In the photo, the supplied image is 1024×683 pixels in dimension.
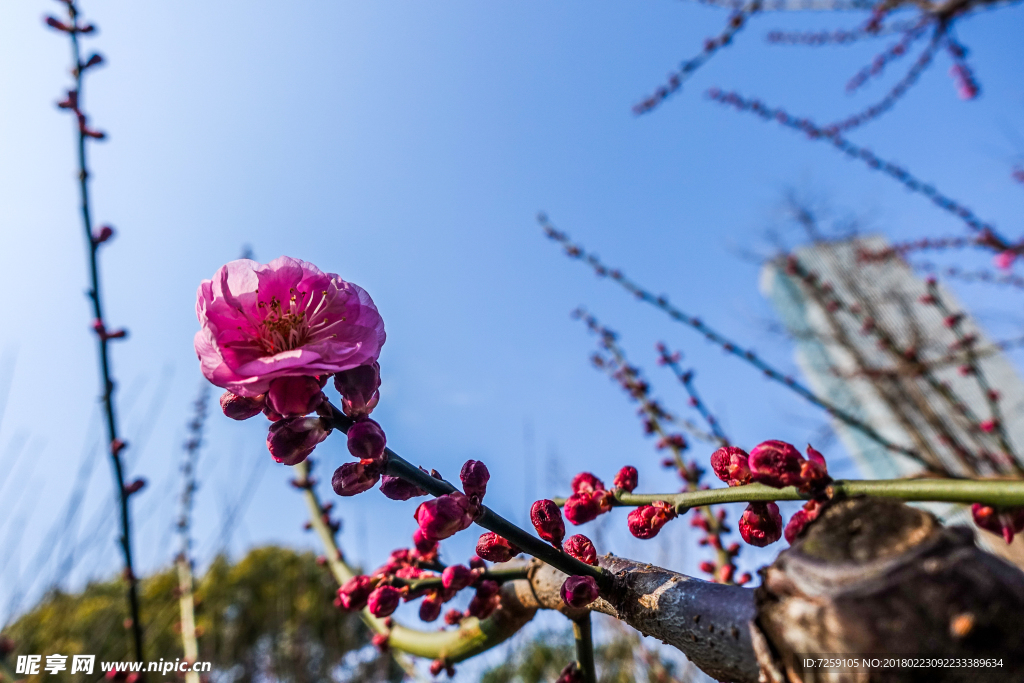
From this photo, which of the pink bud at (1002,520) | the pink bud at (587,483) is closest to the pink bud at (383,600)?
the pink bud at (587,483)

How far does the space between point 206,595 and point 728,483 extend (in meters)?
11.9

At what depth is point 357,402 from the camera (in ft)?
2.59

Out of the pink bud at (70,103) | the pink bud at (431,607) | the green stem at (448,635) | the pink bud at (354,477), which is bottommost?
the green stem at (448,635)

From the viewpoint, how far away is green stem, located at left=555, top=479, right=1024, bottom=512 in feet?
1.98

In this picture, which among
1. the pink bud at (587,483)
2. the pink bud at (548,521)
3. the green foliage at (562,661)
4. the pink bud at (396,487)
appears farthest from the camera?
the green foliage at (562,661)

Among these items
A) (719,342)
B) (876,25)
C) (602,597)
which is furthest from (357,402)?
(876,25)

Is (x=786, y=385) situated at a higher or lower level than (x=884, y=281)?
lower

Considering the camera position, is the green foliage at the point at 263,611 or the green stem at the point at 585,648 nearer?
the green stem at the point at 585,648

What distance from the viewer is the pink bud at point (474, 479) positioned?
82 centimetres

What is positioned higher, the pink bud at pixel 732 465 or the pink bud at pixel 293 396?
the pink bud at pixel 293 396

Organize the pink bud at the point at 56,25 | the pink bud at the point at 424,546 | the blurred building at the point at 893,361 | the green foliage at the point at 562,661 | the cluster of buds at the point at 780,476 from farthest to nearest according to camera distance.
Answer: the green foliage at the point at 562,661, the blurred building at the point at 893,361, the pink bud at the point at 56,25, the pink bud at the point at 424,546, the cluster of buds at the point at 780,476

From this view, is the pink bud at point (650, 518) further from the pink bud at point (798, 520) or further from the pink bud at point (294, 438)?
the pink bud at point (294, 438)

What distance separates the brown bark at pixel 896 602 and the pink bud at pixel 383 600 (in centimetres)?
80

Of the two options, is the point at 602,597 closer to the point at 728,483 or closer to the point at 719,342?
the point at 728,483
